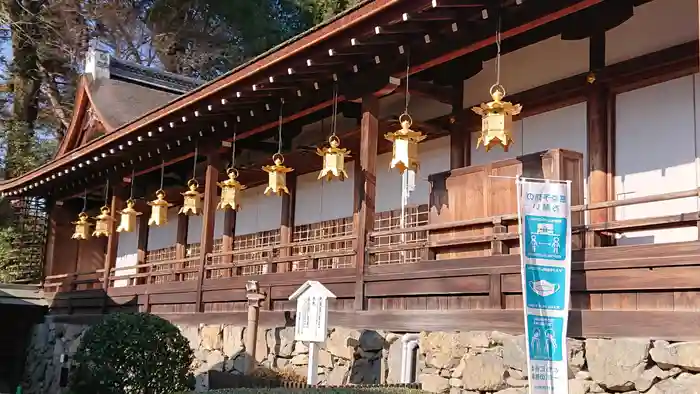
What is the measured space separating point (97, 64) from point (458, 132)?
1297 cm

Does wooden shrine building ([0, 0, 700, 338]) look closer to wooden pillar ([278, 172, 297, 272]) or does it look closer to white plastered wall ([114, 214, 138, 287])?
wooden pillar ([278, 172, 297, 272])

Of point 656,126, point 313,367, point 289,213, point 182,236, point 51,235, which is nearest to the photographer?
point 656,126

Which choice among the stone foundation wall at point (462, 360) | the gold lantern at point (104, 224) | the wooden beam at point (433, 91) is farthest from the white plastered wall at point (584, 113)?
the gold lantern at point (104, 224)

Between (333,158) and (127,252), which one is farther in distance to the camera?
(127,252)

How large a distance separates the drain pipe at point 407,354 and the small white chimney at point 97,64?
1393cm

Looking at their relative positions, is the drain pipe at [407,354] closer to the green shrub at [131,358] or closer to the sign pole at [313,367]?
the sign pole at [313,367]

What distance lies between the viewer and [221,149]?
13.5 m

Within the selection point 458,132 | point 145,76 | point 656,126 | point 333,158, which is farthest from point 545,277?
point 145,76

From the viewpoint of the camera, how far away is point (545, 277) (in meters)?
6.70

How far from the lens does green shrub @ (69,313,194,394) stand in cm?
840

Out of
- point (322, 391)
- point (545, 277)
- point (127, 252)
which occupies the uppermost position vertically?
point (127, 252)

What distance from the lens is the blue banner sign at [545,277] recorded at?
6.53m

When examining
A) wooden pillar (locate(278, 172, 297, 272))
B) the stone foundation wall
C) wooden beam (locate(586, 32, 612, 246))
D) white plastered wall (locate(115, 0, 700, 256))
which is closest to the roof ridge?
wooden pillar (locate(278, 172, 297, 272))

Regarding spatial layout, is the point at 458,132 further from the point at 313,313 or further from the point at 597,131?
the point at 313,313
